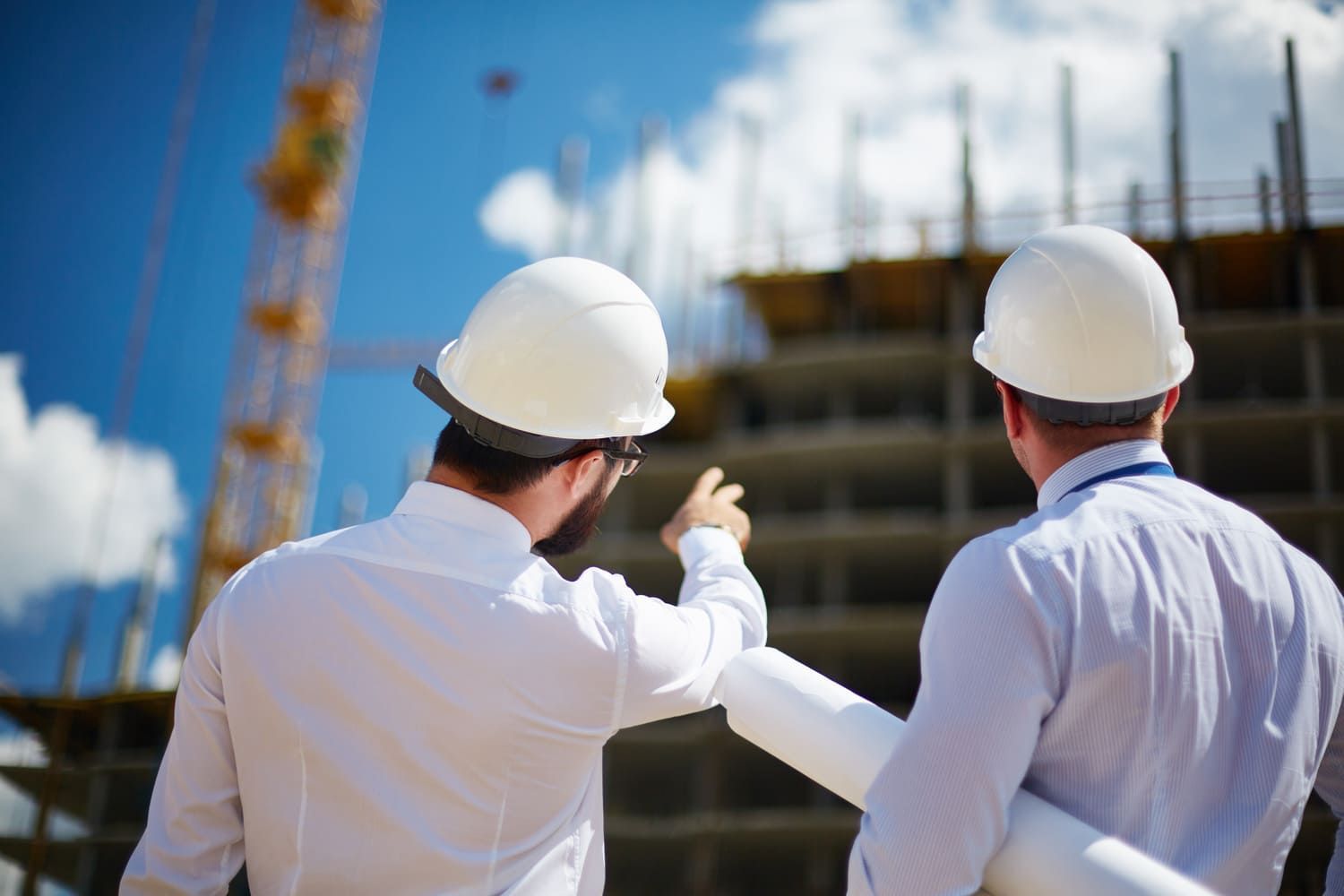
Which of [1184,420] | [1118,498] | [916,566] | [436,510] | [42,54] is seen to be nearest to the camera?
[1118,498]

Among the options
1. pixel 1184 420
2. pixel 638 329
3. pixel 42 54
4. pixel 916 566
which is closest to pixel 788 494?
pixel 916 566

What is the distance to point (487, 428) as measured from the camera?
2148mm

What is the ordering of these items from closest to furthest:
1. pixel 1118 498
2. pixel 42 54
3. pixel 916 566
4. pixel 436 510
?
1. pixel 1118 498
2. pixel 436 510
3. pixel 42 54
4. pixel 916 566

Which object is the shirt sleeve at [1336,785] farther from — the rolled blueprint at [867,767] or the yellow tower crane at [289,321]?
the yellow tower crane at [289,321]

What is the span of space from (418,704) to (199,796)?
1.40 feet

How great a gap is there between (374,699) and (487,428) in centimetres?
54

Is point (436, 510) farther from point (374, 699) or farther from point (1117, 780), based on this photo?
point (1117, 780)

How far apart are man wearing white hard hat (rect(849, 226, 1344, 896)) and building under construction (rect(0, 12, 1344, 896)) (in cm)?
2128

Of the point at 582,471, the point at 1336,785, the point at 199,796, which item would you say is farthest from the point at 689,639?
the point at 1336,785

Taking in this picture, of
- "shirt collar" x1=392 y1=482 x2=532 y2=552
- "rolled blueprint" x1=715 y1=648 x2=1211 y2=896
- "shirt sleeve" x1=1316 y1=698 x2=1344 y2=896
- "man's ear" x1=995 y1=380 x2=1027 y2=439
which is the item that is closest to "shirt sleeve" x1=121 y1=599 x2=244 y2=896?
"shirt collar" x1=392 y1=482 x2=532 y2=552

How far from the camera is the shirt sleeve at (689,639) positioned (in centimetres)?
197

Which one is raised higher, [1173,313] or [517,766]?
[1173,313]

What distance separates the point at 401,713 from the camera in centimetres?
188

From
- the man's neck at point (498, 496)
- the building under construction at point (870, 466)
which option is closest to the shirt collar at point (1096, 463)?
the man's neck at point (498, 496)
